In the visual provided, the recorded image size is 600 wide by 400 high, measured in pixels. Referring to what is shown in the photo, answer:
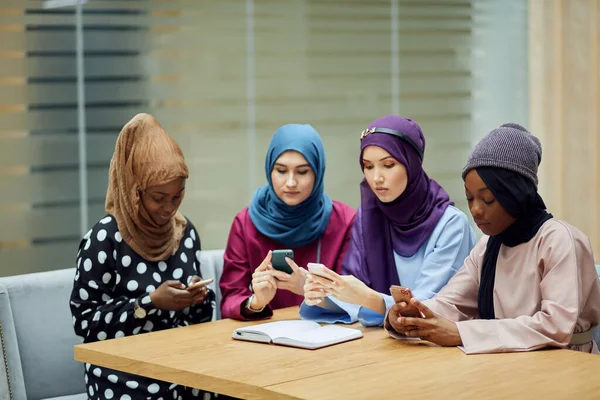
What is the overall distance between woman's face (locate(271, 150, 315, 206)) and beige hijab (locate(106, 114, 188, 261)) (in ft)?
1.22

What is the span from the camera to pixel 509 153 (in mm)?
2805

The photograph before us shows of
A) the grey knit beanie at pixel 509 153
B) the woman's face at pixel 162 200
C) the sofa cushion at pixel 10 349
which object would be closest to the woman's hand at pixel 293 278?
the woman's face at pixel 162 200

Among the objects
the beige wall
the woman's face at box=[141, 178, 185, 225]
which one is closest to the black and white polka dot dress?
the woman's face at box=[141, 178, 185, 225]

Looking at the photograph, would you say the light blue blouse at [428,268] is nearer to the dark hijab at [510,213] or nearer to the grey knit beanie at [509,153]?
the dark hijab at [510,213]

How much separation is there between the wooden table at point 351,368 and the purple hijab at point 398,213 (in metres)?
0.37

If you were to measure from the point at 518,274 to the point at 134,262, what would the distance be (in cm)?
145

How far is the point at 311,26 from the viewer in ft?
19.2

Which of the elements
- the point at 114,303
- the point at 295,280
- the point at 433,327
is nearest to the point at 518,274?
the point at 433,327

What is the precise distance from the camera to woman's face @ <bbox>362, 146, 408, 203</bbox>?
11.0 feet

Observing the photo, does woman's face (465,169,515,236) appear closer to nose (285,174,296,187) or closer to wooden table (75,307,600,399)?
wooden table (75,307,600,399)

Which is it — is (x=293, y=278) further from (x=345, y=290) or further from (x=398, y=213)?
(x=398, y=213)

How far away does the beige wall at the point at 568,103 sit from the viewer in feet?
21.1

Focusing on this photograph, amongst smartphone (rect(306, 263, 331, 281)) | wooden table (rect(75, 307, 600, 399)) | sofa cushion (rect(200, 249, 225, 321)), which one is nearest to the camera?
wooden table (rect(75, 307, 600, 399))

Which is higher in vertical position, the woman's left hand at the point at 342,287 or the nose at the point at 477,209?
the nose at the point at 477,209
